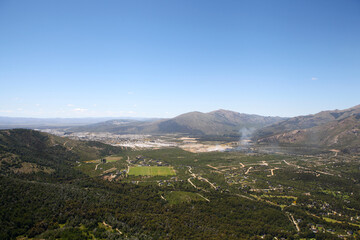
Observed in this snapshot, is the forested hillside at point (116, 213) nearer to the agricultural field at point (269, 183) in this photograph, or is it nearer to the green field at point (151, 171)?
the agricultural field at point (269, 183)

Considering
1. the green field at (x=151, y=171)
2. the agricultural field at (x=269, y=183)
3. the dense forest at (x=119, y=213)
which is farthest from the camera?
the green field at (x=151, y=171)

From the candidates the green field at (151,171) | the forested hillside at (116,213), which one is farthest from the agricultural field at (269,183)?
the forested hillside at (116,213)

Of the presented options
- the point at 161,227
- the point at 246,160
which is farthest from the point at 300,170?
the point at 161,227

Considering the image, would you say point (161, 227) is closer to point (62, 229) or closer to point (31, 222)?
point (62, 229)

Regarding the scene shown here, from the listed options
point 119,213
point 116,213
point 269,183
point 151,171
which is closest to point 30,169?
point 151,171

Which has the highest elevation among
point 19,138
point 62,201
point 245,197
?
point 19,138
